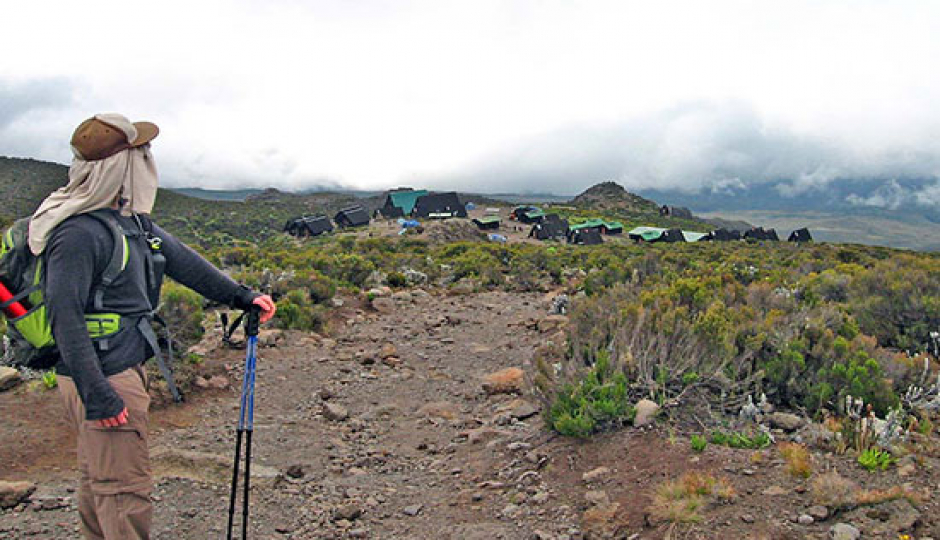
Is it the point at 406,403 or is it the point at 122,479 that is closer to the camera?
the point at 122,479

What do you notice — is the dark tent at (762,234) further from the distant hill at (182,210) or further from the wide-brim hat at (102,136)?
the wide-brim hat at (102,136)

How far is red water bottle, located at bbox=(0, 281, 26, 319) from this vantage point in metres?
2.78

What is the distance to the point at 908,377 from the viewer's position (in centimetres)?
553

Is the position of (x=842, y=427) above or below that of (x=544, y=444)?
above

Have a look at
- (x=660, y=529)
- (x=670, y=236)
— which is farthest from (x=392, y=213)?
(x=660, y=529)

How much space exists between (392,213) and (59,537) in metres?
58.6

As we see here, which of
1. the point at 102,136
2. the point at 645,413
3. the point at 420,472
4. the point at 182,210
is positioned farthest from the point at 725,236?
the point at 102,136

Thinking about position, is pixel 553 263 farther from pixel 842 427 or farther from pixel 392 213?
pixel 392 213

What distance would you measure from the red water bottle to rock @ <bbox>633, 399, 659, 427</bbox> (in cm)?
409

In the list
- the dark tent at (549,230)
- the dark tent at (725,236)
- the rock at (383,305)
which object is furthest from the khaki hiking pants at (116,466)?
the dark tent at (725,236)

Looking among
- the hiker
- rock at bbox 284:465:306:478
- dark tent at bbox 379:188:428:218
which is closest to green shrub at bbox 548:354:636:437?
rock at bbox 284:465:306:478

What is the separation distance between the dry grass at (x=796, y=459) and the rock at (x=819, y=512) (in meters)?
0.39

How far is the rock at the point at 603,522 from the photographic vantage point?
3801 millimetres

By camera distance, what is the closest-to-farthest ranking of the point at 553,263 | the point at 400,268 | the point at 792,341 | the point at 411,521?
the point at 411,521, the point at 792,341, the point at 400,268, the point at 553,263
